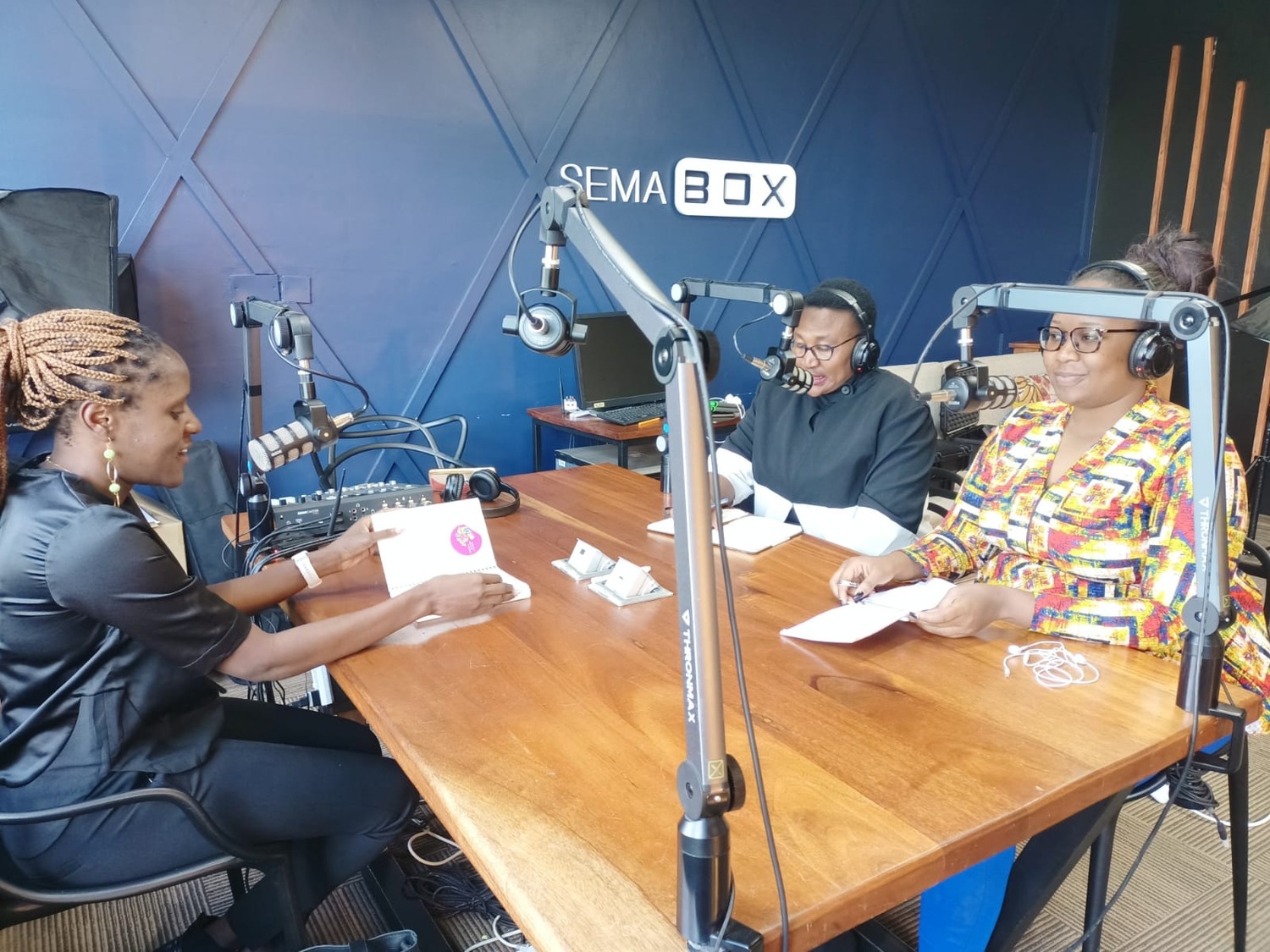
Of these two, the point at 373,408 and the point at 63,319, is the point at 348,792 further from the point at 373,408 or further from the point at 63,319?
the point at 373,408

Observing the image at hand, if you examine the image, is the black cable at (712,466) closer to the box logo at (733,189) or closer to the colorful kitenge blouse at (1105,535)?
the colorful kitenge blouse at (1105,535)

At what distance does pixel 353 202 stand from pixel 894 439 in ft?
7.91

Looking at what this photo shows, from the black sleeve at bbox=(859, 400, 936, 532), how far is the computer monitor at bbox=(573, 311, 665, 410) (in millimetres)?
1668

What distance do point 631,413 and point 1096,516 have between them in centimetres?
235

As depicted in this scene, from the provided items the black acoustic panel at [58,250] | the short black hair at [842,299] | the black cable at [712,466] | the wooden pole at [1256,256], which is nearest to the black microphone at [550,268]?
the black cable at [712,466]

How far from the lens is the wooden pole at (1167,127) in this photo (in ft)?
16.9

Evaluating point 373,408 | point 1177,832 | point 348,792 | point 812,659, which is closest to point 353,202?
point 373,408

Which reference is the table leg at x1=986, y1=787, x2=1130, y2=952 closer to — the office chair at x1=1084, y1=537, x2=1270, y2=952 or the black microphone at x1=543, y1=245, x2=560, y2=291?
the office chair at x1=1084, y1=537, x2=1270, y2=952

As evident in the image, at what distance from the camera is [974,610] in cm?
143

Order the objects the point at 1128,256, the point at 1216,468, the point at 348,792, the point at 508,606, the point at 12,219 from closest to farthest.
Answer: the point at 1216,468
the point at 348,792
the point at 508,606
the point at 1128,256
the point at 12,219

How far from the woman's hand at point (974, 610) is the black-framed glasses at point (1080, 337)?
0.44 m

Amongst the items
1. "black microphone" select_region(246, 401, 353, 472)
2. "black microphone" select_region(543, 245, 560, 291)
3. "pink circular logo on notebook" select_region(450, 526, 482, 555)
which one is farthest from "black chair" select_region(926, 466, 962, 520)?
"black microphone" select_region(543, 245, 560, 291)

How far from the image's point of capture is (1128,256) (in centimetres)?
176

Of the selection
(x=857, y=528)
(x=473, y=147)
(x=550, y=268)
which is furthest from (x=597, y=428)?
(x=550, y=268)
